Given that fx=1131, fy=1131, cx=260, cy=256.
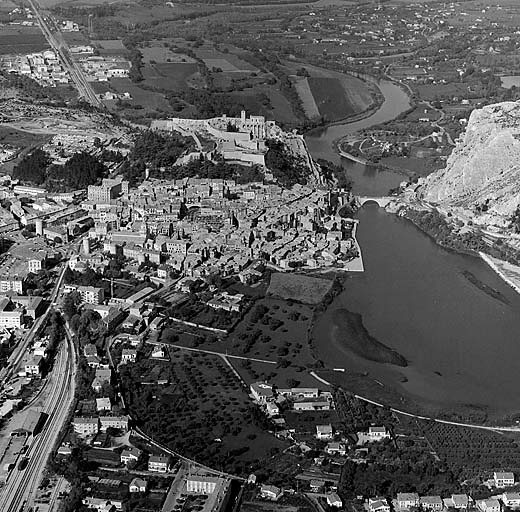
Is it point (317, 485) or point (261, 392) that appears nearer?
point (317, 485)

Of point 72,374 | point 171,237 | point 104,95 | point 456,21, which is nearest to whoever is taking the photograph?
point 72,374

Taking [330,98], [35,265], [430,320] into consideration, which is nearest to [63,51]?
[330,98]

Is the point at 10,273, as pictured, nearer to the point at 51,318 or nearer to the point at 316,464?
the point at 51,318

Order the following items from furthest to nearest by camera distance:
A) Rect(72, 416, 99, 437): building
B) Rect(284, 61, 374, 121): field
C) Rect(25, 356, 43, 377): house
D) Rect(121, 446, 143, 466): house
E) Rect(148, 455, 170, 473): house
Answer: Rect(284, 61, 374, 121): field → Rect(25, 356, 43, 377): house → Rect(72, 416, 99, 437): building → Rect(121, 446, 143, 466): house → Rect(148, 455, 170, 473): house

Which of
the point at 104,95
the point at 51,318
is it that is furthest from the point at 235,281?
the point at 104,95

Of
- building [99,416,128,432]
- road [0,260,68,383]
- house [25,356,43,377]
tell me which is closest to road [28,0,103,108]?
road [0,260,68,383]

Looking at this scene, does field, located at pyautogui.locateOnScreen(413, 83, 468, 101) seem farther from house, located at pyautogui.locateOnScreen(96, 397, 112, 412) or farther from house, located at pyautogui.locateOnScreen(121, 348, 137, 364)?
house, located at pyautogui.locateOnScreen(96, 397, 112, 412)

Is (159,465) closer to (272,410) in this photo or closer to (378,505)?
(272,410)
